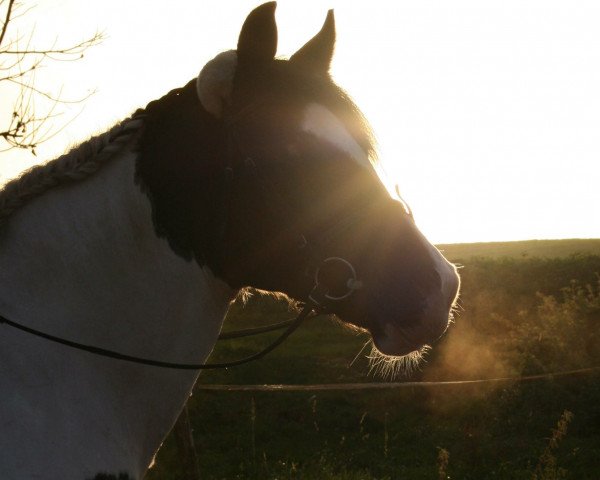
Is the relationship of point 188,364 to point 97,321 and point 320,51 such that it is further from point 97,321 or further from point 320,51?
point 320,51

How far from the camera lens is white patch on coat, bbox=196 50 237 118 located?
224 centimetres

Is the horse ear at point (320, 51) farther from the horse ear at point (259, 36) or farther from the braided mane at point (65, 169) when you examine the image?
the braided mane at point (65, 169)

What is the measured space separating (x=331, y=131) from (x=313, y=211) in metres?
0.29

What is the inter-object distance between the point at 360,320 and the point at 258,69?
3.20 ft

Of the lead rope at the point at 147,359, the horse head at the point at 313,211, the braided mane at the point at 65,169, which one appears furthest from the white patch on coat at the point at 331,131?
the braided mane at the point at 65,169

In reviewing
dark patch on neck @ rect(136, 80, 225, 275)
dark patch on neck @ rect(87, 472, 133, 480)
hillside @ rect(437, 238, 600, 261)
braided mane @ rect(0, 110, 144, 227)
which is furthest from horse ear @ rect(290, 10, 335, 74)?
hillside @ rect(437, 238, 600, 261)

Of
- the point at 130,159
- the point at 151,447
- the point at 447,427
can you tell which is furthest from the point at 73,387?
the point at 447,427

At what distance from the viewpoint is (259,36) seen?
7.41ft

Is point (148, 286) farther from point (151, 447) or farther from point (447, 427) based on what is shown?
point (447, 427)

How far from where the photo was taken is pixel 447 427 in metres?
12.1

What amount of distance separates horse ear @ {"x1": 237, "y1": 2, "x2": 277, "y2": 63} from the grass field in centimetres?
480

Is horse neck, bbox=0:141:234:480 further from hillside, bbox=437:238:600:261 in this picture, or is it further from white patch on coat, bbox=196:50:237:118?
hillside, bbox=437:238:600:261

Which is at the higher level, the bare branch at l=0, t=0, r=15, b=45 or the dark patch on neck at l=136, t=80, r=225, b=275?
the bare branch at l=0, t=0, r=15, b=45

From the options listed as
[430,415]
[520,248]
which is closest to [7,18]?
[430,415]
